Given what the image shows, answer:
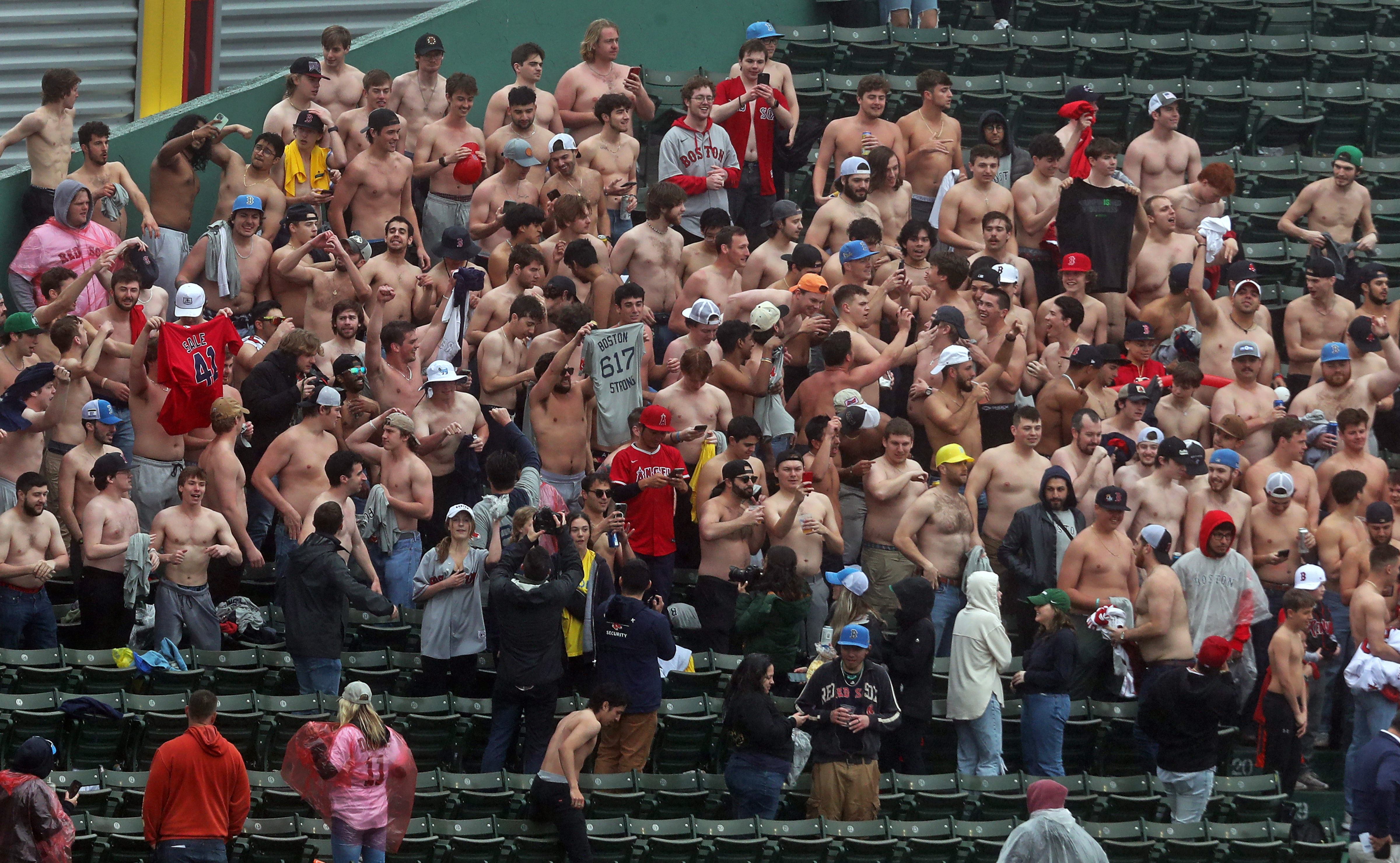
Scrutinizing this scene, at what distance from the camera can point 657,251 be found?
51.4 feet

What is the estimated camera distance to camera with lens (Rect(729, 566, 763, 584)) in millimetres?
13359

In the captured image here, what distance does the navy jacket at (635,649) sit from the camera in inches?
495

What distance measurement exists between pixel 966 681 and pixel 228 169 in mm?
7257

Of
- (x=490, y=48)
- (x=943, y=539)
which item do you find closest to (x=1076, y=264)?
(x=943, y=539)

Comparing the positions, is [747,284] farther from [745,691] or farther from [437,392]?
[745,691]

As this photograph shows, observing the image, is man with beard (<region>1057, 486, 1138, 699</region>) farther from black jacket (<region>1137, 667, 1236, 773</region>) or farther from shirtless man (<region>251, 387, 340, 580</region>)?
shirtless man (<region>251, 387, 340, 580</region>)

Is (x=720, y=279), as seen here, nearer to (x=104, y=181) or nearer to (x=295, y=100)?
(x=295, y=100)

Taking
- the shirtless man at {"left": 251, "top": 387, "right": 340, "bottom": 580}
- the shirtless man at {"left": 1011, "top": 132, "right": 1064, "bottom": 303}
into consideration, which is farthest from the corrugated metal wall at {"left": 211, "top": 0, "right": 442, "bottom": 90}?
the shirtless man at {"left": 1011, "top": 132, "right": 1064, "bottom": 303}

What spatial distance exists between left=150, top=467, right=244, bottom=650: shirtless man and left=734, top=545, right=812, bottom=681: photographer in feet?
10.8

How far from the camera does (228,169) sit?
16.1 m

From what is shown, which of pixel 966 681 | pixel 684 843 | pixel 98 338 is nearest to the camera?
pixel 684 843

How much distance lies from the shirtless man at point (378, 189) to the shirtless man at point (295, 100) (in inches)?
24.8

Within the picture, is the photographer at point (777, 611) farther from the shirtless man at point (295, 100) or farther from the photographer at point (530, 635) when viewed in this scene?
the shirtless man at point (295, 100)

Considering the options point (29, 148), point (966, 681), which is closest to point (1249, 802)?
point (966, 681)
